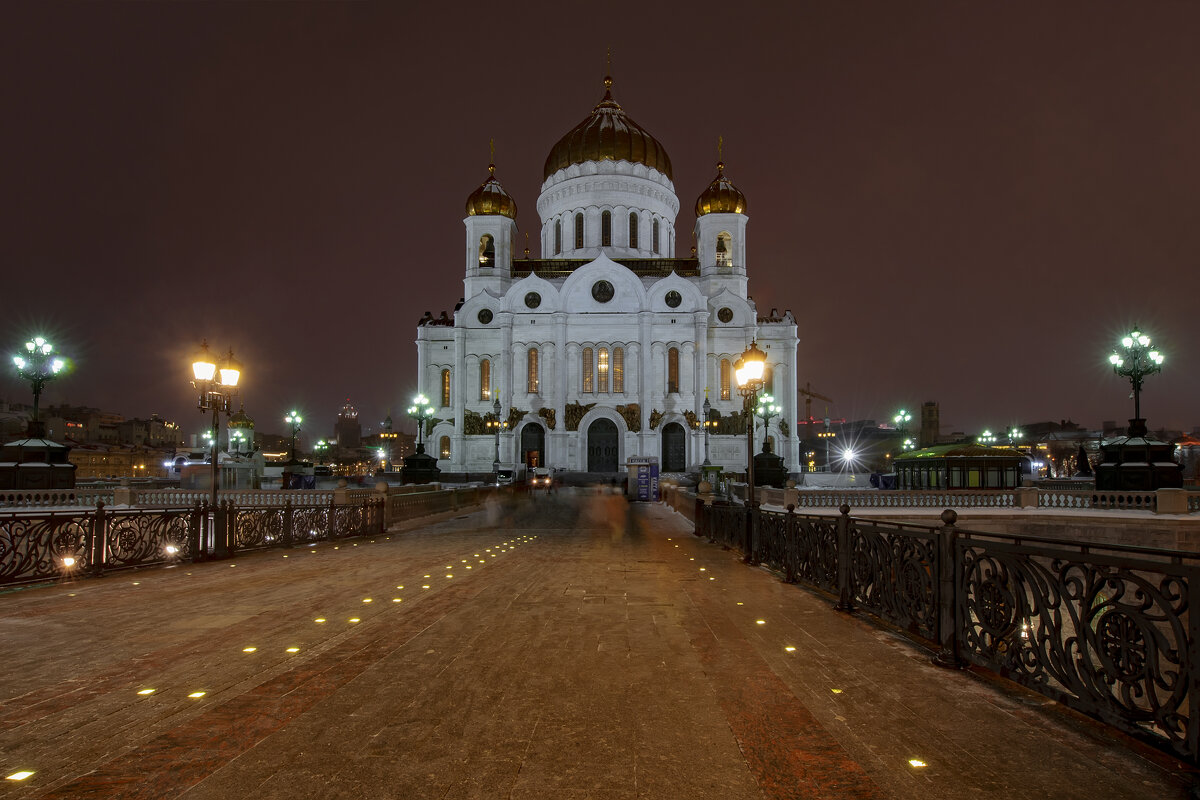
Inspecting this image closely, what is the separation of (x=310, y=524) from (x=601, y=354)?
38227mm

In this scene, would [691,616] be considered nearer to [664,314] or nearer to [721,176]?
[664,314]

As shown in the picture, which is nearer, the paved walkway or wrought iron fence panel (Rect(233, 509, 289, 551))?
A: the paved walkway

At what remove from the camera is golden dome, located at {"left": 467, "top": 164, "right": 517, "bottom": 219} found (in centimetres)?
5853

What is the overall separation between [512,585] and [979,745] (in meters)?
6.92

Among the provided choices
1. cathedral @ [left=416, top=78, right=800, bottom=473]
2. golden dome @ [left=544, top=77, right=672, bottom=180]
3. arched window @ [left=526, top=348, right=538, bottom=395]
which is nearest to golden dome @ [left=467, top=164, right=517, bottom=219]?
cathedral @ [left=416, top=78, right=800, bottom=473]

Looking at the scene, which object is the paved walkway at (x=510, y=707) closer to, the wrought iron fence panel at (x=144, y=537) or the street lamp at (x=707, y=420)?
the wrought iron fence panel at (x=144, y=537)

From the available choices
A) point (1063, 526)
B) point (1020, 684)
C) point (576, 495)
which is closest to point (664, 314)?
point (576, 495)

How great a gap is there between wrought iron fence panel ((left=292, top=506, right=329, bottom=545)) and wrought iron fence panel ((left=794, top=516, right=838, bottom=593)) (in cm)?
1120

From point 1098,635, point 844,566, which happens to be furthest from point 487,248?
point 1098,635

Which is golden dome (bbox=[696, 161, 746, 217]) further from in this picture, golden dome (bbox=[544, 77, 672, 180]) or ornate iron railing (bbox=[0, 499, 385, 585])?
ornate iron railing (bbox=[0, 499, 385, 585])

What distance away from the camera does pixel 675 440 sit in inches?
2044

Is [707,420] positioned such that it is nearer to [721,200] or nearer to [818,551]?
[721,200]

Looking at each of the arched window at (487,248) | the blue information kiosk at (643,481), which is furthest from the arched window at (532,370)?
the blue information kiosk at (643,481)

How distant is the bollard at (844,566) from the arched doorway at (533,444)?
43951 millimetres
